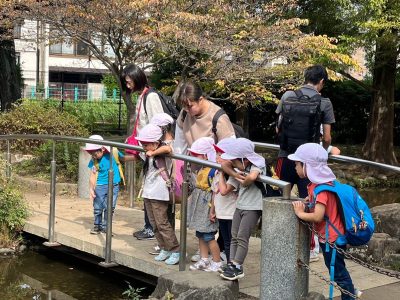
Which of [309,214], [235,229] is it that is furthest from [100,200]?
[309,214]

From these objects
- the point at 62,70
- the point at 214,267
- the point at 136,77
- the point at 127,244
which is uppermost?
the point at 62,70

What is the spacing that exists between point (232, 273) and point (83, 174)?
5.14 metres

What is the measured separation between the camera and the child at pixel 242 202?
4316mm

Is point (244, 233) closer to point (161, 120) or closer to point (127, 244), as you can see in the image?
point (161, 120)

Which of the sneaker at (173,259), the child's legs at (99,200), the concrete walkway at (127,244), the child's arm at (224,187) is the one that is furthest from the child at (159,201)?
the child's legs at (99,200)

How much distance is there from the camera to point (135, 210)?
7594 mm

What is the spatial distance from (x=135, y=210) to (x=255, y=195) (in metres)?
3.47

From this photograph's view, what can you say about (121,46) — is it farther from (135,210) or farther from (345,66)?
(345,66)

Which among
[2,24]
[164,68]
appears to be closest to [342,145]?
[164,68]

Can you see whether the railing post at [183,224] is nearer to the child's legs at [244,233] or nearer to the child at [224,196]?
the child at [224,196]

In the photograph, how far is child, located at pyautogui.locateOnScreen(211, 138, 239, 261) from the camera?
4520 millimetres

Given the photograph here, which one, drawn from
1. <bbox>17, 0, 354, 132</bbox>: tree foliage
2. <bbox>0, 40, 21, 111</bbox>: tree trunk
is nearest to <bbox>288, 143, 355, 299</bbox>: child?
<bbox>17, 0, 354, 132</bbox>: tree foliage

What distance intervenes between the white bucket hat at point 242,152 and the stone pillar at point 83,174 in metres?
4.95

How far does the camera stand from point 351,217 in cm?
382
